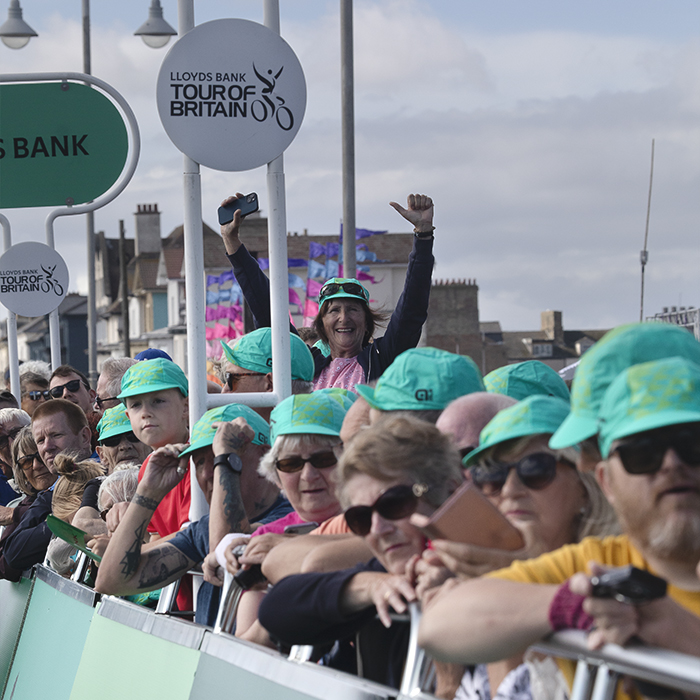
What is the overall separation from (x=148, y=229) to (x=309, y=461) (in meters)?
80.0

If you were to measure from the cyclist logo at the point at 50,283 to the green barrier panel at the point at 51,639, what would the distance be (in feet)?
16.5

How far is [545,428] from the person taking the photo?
278 cm

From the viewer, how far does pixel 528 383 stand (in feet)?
12.9

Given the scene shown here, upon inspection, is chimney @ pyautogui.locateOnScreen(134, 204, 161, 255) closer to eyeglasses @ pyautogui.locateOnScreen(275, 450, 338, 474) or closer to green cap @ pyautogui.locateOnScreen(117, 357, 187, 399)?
green cap @ pyautogui.locateOnScreen(117, 357, 187, 399)

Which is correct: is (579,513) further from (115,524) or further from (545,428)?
(115,524)

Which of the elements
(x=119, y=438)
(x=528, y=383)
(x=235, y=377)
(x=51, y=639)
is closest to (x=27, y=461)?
(x=119, y=438)

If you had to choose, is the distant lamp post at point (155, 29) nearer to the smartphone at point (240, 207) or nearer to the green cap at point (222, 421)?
the smartphone at point (240, 207)

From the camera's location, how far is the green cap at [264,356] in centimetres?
551

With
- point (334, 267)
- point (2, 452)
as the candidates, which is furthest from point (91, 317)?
point (2, 452)

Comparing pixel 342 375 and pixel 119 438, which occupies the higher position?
pixel 342 375

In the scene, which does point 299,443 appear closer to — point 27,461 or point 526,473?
point 526,473

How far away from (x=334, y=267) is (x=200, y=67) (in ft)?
102

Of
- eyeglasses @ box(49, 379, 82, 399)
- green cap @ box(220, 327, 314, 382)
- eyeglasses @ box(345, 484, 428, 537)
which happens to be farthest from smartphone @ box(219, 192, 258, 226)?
eyeglasses @ box(49, 379, 82, 399)

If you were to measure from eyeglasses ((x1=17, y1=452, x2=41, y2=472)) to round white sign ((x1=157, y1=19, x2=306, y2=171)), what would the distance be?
274 centimetres
